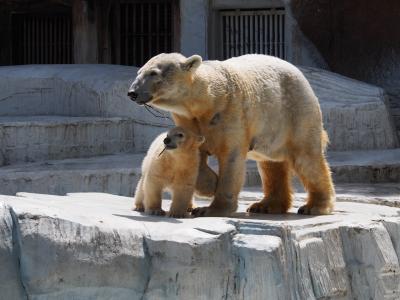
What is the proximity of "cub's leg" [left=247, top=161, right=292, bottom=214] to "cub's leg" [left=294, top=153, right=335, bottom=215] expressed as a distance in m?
0.17

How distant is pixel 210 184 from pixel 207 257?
1.37m

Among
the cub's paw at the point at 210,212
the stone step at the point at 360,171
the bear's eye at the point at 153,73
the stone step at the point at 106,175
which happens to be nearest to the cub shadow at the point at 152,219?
the cub's paw at the point at 210,212

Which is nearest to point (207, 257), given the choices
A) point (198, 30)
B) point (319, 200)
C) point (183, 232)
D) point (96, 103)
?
point (183, 232)

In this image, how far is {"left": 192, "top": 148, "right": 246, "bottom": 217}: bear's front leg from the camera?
7.41 meters

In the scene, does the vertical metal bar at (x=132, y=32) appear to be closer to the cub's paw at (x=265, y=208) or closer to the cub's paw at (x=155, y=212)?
the cub's paw at (x=265, y=208)

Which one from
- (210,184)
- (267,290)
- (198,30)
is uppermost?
(198,30)

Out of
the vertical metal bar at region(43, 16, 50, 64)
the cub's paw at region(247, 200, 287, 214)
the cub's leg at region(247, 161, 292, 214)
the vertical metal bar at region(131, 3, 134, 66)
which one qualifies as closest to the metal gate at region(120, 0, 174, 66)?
the vertical metal bar at region(131, 3, 134, 66)

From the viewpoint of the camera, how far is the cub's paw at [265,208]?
8172 mm

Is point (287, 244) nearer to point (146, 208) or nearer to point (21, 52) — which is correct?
point (146, 208)

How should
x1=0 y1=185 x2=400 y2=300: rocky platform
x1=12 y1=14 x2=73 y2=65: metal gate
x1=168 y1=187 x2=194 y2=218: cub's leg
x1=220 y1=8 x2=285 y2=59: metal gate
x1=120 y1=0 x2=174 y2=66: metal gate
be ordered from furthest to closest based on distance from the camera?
1. x1=12 y1=14 x2=73 y2=65: metal gate
2. x1=120 y1=0 x2=174 y2=66: metal gate
3. x1=220 y1=8 x2=285 y2=59: metal gate
4. x1=168 y1=187 x2=194 y2=218: cub's leg
5. x1=0 y1=185 x2=400 y2=300: rocky platform

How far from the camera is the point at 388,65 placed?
1597 centimetres

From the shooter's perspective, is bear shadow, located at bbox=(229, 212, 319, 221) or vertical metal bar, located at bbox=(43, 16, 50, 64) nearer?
bear shadow, located at bbox=(229, 212, 319, 221)

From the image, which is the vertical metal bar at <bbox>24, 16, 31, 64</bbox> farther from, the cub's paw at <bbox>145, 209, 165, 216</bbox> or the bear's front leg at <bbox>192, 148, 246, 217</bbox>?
the cub's paw at <bbox>145, 209, 165, 216</bbox>

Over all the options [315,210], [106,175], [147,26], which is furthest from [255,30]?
[315,210]
